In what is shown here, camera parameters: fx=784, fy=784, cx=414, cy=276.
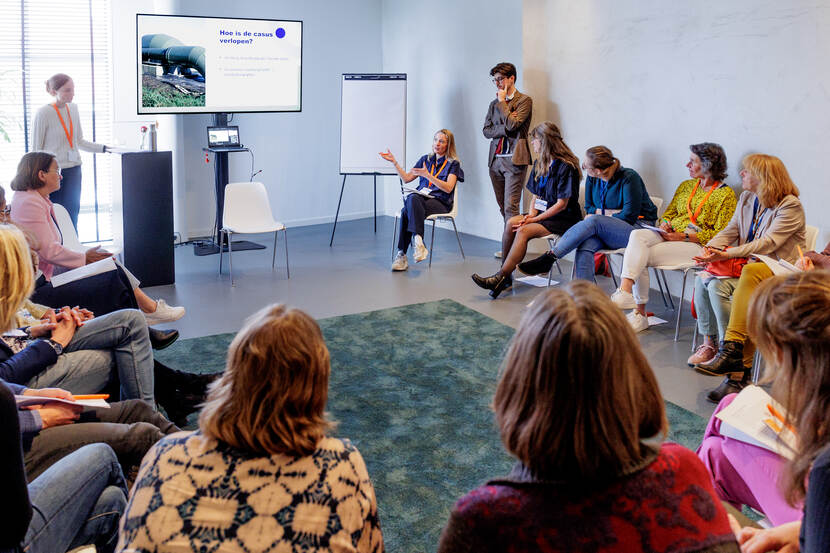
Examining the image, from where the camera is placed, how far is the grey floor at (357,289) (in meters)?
4.63

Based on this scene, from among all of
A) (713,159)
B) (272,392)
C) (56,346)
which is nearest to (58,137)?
(56,346)

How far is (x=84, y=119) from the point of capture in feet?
24.8

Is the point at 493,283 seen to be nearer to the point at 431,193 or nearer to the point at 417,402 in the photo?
the point at 431,193

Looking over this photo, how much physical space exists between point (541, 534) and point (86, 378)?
7.22 feet

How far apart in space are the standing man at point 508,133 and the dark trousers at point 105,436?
4806 mm

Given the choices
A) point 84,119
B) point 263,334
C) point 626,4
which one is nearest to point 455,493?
point 263,334

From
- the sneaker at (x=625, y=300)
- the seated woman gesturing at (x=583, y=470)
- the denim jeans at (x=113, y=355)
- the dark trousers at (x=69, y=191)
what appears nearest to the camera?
the seated woman gesturing at (x=583, y=470)

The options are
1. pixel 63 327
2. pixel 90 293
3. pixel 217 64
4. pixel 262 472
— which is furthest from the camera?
pixel 217 64

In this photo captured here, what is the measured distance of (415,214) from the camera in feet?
22.1

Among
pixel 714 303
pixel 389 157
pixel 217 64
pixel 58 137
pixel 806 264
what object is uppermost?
pixel 217 64

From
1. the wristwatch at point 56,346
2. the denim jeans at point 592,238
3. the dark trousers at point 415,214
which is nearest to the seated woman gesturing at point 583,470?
the wristwatch at point 56,346

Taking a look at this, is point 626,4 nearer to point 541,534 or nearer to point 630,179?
point 630,179

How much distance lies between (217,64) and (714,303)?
5026 mm

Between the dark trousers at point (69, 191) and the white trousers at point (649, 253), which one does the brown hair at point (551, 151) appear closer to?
the white trousers at point (649, 253)
